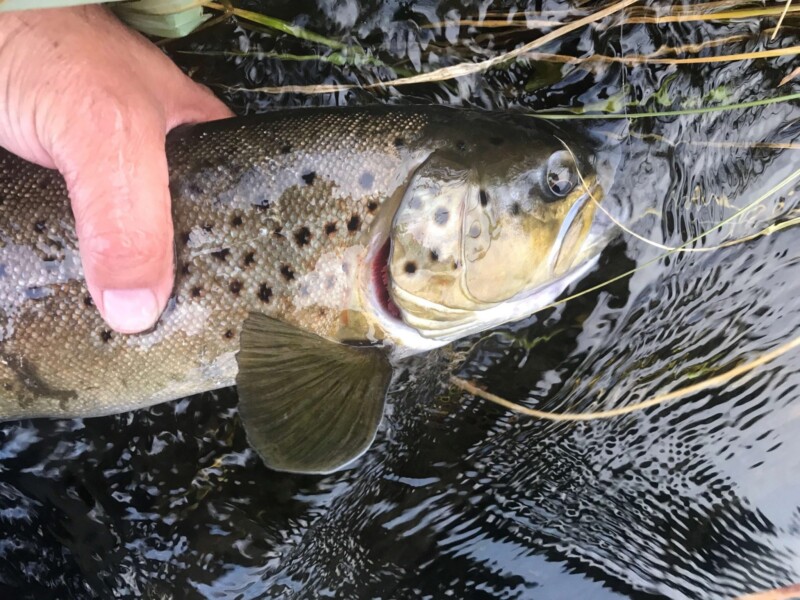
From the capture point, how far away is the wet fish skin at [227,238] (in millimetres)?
1753

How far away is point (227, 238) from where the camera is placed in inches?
70.1

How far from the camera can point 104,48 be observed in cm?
177

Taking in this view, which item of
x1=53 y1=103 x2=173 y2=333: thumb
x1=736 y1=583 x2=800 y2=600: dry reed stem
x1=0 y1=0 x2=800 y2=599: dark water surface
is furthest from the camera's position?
x1=0 y1=0 x2=800 y2=599: dark water surface

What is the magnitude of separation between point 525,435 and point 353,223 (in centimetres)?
99

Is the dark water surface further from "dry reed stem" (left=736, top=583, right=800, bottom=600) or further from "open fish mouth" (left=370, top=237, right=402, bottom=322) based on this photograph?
"open fish mouth" (left=370, top=237, right=402, bottom=322)

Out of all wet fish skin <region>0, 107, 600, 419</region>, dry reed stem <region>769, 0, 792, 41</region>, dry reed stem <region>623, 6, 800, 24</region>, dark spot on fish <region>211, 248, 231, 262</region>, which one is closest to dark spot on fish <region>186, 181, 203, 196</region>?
wet fish skin <region>0, 107, 600, 419</region>

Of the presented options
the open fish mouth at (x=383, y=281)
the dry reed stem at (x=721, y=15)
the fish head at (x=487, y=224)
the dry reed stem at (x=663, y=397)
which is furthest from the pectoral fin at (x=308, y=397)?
the dry reed stem at (x=721, y=15)

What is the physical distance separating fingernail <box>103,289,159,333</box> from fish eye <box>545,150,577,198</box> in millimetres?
1163

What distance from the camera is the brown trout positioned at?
1771 millimetres

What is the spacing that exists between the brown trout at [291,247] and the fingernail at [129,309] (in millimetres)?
87

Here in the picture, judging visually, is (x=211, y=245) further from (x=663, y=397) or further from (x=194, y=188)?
(x=663, y=397)

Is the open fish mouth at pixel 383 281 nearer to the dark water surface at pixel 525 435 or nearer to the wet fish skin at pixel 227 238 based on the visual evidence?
the wet fish skin at pixel 227 238

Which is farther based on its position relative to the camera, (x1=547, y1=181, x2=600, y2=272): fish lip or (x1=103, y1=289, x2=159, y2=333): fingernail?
(x1=547, y1=181, x2=600, y2=272): fish lip

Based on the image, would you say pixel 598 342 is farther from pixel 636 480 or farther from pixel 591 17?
pixel 591 17
